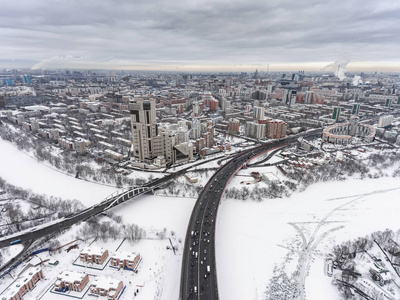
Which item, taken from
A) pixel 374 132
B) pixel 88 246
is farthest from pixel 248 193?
pixel 374 132

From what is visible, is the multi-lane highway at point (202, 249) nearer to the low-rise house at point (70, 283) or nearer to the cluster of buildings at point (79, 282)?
the cluster of buildings at point (79, 282)

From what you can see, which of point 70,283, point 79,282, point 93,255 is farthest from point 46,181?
point 79,282

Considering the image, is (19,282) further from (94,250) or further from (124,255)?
(124,255)

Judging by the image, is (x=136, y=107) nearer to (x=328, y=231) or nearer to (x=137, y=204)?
(x=137, y=204)

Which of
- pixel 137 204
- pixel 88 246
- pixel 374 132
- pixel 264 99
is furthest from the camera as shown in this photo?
pixel 264 99

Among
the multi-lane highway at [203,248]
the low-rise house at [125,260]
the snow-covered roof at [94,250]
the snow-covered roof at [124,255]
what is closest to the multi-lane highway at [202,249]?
the multi-lane highway at [203,248]

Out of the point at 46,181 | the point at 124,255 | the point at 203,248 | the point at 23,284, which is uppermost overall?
the point at 203,248
